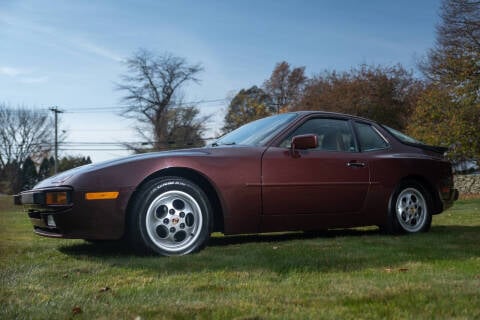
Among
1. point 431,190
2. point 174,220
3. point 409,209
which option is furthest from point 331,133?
point 174,220

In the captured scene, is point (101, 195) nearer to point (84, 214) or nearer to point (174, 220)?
point (84, 214)

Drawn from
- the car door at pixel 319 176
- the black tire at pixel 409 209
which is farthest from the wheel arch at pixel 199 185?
the black tire at pixel 409 209

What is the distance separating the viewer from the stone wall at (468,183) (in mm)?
28312

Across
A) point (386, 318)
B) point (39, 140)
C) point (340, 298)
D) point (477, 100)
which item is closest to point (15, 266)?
point (340, 298)

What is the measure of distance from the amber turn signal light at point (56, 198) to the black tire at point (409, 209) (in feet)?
10.9

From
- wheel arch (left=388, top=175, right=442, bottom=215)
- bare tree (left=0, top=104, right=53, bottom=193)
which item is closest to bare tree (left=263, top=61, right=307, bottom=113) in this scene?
bare tree (left=0, top=104, right=53, bottom=193)

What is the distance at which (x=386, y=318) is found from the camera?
235 centimetres

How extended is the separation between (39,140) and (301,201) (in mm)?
49528

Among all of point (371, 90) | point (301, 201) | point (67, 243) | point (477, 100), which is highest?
point (371, 90)

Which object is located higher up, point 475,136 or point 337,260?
point 475,136

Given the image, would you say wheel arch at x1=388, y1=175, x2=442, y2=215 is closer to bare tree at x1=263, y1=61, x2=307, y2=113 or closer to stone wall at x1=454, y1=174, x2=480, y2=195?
stone wall at x1=454, y1=174, x2=480, y2=195

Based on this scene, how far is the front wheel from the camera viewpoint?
567 centimetres

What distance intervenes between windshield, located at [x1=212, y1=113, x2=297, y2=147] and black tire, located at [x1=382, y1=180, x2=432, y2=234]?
1.49 meters

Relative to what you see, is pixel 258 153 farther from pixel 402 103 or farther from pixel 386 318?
pixel 402 103
